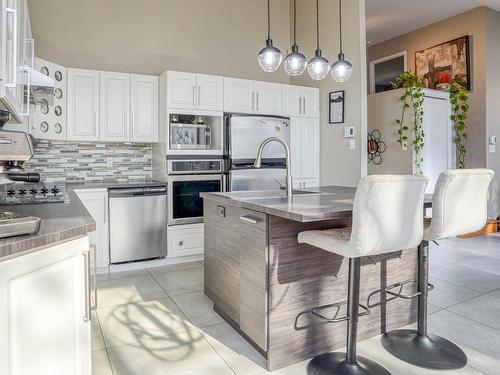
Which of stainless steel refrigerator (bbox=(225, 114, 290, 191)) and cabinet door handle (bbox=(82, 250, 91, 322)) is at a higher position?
stainless steel refrigerator (bbox=(225, 114, 290, 191))

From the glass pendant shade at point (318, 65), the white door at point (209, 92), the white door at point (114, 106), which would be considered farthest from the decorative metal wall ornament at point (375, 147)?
the white door at point (114, 106)

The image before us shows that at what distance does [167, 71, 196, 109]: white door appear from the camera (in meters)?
4.07

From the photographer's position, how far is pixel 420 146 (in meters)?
4.93

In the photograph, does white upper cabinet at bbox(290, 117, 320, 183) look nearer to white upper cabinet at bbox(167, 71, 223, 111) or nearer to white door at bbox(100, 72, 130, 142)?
white upper cabinet at bbox(167, 71, 223, 111)

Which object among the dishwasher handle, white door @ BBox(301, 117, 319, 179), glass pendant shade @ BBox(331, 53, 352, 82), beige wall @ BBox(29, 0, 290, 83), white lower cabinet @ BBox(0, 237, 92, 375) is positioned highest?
beige wall @ BBox(29, 0, 290, 83)

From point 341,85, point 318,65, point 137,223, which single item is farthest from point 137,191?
point 341,85

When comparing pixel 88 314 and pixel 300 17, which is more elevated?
pixel 300 17

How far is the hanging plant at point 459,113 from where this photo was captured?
555 centimetres

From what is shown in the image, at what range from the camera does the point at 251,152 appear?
449 cm

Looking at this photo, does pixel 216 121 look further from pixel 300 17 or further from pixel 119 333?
pixel 119 333

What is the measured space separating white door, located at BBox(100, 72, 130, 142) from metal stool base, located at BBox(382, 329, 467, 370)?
131 inches

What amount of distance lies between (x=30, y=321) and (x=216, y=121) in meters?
3.37

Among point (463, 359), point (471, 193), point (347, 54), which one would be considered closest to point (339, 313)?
point (463, 359)

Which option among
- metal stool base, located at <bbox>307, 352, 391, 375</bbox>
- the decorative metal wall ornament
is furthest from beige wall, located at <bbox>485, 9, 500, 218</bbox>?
metal stool base, located at <bbox>307, 352, 391, 375</bbox>
